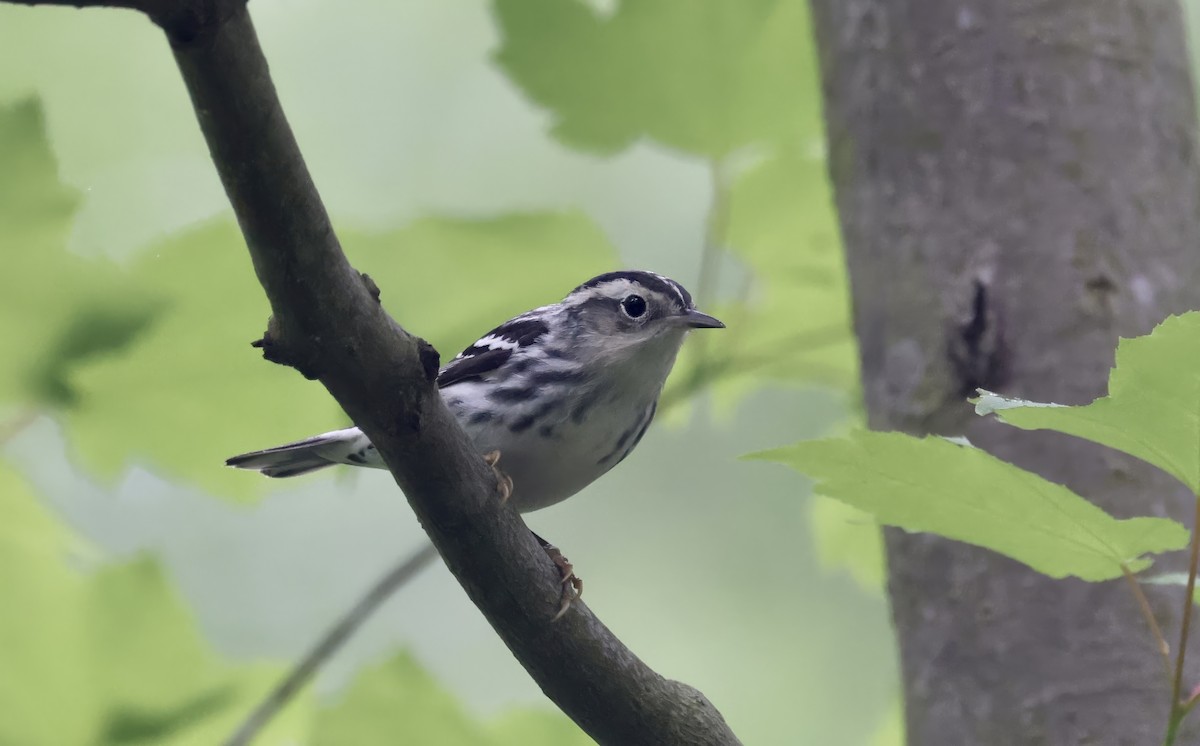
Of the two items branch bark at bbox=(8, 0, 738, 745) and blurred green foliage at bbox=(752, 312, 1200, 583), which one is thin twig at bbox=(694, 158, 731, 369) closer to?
branch bark at bbox=(8, 0, 738, 745)

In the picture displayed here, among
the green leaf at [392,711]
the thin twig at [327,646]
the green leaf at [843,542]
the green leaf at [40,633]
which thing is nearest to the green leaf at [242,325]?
the green leaf at [40,633]

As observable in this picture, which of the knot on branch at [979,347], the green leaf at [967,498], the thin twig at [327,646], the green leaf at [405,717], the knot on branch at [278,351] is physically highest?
the knot on branch at [278,351]

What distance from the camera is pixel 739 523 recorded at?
520cm

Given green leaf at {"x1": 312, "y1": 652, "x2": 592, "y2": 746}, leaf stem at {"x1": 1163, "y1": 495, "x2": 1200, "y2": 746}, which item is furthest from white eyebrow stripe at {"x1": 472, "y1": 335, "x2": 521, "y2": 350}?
leaf stem at {"x1": 1163, "y1": 495, "x2": 1200, "y2": 746}

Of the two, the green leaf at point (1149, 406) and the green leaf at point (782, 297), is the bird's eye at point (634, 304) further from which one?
the green leaf at point (1149, 406)

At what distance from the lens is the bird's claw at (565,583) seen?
1.26 metres

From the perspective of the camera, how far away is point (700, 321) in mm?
2045

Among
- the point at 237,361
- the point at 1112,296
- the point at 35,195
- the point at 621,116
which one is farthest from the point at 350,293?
the point at 1112,296

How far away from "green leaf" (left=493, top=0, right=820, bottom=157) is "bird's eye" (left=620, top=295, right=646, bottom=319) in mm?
262

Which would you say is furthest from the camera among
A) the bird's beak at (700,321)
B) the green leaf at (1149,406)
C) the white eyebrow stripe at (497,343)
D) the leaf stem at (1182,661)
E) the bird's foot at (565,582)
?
the white eyebrow stripe at (497,343)

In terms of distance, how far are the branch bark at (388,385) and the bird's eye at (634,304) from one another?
2.96 feet

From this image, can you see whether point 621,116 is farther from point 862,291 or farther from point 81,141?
point 81,141

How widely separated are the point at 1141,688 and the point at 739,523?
11.6 ft

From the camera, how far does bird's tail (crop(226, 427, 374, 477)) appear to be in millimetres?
2053
